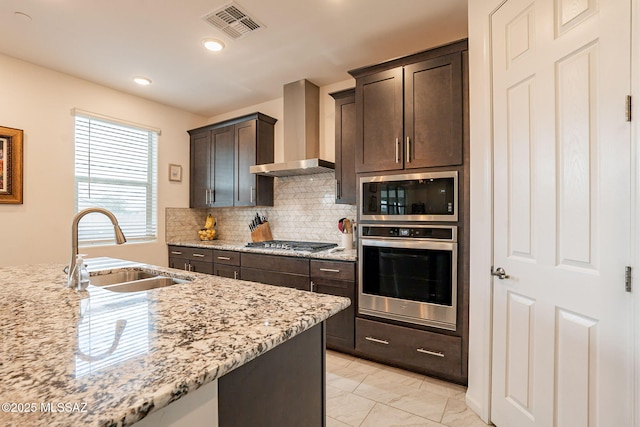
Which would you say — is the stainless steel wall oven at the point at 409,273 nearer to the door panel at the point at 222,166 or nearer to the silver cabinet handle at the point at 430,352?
the silver cabinet handle at the point at 430,352

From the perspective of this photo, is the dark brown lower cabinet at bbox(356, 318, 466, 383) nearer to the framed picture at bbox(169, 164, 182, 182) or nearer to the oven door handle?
the oven door handle

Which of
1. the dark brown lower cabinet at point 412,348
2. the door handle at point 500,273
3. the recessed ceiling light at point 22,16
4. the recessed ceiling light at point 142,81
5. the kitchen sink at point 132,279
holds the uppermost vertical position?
the recessed ceiling light at point 22,16

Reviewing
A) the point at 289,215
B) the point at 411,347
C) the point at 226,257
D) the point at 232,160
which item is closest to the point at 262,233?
the point at 289,215

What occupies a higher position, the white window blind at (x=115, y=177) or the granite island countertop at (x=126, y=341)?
the white window blind at (x=115, y=177)

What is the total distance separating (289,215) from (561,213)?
2782mm

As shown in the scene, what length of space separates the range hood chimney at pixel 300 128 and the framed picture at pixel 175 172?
1.33 metres

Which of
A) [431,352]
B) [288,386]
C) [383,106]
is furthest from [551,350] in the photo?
[383,106]

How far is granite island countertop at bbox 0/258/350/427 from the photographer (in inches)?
21.7

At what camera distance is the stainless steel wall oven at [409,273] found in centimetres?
221

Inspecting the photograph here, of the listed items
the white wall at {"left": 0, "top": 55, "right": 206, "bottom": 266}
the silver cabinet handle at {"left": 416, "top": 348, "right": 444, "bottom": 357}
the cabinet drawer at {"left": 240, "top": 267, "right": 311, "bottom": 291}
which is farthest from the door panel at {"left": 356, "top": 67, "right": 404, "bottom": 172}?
the white wall at {"left": 0, "top": 55, "right": 206, "bottom": 266}

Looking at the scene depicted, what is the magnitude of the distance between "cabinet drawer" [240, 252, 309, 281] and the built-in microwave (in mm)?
724

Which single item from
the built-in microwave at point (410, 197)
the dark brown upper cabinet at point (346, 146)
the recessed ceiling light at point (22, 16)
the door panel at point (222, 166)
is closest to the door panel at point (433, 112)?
the built-in microwave at point (410, 197)

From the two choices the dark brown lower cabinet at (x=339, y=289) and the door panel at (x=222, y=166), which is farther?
the door panel at (x=222, y=166)

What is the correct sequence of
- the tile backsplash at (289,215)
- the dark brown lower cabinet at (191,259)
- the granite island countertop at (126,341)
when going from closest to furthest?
the granite island countertop at (126,341) → the tile backsplash at (289,215) → the dark brown lower cabinet at (191,259)
